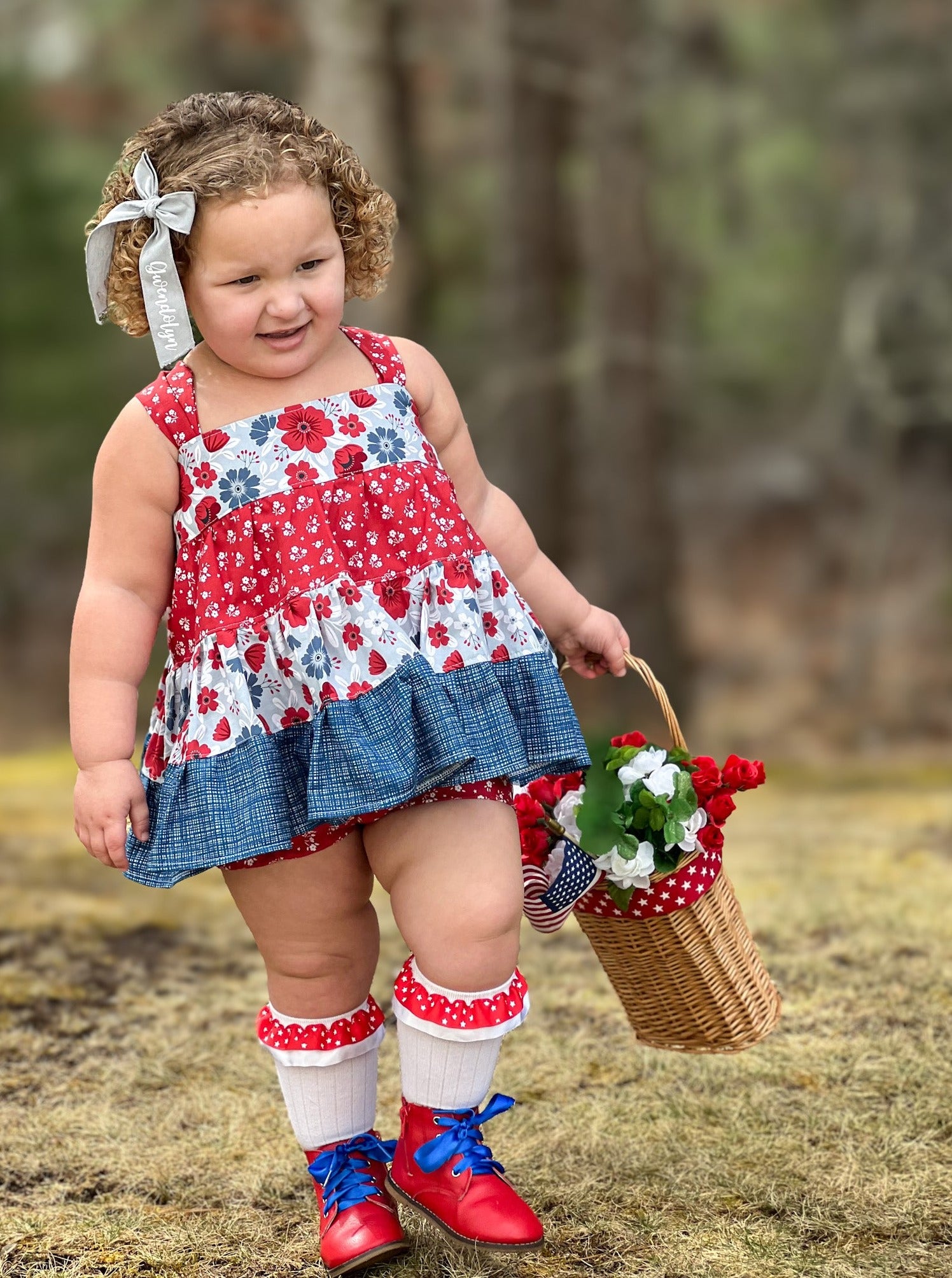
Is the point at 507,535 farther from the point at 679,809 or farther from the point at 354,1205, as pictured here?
the point at 354,1205

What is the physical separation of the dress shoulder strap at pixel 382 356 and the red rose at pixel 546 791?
657 millimetres

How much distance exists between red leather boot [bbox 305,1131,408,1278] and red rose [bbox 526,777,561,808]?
56 cm

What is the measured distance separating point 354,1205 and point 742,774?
834mm

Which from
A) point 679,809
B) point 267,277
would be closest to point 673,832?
point 679,809

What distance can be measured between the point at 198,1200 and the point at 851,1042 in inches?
48.7

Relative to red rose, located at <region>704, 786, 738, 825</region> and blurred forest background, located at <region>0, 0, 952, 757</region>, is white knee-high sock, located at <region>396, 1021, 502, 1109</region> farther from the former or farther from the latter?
blurred forest background, located at <region>0, 0, 952, 757</region>

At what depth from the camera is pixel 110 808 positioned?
1.96m

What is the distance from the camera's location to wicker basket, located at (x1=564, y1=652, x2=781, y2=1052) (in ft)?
7.48

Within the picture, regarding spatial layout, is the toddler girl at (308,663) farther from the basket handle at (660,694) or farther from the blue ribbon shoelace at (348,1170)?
the basket handle at (660,694)

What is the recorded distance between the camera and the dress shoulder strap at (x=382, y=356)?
2.09 m

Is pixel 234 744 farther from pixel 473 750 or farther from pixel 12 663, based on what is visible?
pixel 12 663

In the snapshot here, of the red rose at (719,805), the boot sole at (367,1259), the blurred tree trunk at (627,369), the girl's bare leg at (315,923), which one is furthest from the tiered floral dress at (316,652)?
the blurred tree trunk at (627,369)

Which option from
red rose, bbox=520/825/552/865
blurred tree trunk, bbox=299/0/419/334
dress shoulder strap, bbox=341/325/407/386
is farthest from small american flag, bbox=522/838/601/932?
blurred tree trunk, bbox=299/0/419/334

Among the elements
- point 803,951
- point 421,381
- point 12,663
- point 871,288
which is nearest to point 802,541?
point 871,288
